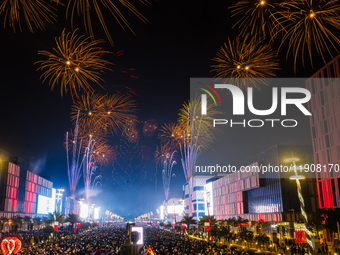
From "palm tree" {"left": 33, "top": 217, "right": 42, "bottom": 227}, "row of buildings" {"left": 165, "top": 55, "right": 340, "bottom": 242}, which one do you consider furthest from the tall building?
"palm tree" {"left": 33, "top": 217, "right": 42, "bottom": 227}

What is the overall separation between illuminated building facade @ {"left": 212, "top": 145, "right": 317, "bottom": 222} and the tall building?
1232 centimetres

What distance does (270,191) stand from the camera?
7431cm

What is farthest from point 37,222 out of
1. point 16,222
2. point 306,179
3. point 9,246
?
point 306,179

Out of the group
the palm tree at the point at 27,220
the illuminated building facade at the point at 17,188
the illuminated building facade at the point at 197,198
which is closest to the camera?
the illuminated building facade at the point at 17,188

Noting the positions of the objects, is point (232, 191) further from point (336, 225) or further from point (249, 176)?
point (336, 225)

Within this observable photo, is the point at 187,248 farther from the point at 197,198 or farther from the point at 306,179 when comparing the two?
the point at 197,198

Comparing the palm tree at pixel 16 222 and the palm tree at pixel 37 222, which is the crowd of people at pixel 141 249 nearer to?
the palm tree at pixel 16 222

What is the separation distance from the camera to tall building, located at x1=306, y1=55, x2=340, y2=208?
166 feet

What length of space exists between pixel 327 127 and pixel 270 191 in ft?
84.7

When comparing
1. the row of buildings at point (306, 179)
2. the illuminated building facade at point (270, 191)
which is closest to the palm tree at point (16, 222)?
the row of buildings at point (306, 179)

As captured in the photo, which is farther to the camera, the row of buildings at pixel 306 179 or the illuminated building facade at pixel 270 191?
the illuminated building facade at pixel 270 191

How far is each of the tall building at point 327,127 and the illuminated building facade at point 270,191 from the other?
12.3 m

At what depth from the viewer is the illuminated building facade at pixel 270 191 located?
222ft

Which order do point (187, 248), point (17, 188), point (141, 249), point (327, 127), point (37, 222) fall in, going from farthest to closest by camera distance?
1. point (37, 222)
2. point (17, 188)
3. point (327, 127)
4. point (141, 249)
5. point (187, 248)
